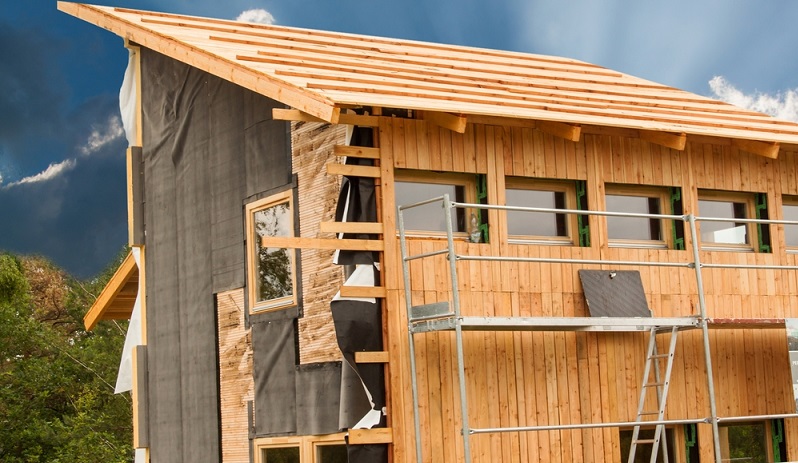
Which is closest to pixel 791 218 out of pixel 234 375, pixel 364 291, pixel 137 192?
pixel 364 291

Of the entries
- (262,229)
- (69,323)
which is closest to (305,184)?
(262,229)

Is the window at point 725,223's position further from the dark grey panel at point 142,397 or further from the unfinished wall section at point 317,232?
the dark grey panel at point 142,397

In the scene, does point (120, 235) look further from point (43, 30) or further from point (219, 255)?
point (219, 255)

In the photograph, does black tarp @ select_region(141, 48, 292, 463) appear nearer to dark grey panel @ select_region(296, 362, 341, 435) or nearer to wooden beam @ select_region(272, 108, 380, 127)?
wooden beam @ select_region(272, 108, 380, 127)

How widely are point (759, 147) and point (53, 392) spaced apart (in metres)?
26.2

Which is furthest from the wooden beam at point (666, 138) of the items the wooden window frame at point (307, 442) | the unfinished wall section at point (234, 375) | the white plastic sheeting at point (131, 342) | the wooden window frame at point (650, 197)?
the white plastic sheeting at point (131, 342)

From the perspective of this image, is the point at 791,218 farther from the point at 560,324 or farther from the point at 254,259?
the point at 254,259

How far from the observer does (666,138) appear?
13.2 metres

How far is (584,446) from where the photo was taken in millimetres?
12359

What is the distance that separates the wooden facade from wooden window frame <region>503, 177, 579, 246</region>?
54mm

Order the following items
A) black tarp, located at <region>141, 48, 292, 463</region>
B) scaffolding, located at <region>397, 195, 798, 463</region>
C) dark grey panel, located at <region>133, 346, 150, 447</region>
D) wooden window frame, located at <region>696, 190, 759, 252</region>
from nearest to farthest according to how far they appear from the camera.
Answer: scaffolding, located at <region>397, 195, 798, 463</region>
black tarp, located at <region>141, 48, 292, 463</region>
wooden window frame, located at <region>696, 190, 759, 252</region>
dark grey panel, located at <region>133, 346, 150, 447</region>

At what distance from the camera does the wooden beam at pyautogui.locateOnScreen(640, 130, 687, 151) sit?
512 inches

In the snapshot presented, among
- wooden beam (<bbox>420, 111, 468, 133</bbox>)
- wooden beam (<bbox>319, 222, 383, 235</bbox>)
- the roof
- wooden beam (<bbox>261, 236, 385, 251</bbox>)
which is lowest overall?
wooden beam (<bbox>261, 236, 385, 251</bbox>)

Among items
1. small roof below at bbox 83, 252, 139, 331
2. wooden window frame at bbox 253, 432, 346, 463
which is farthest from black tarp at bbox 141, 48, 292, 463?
small roof below at bbox 83, 252, 139, 331
